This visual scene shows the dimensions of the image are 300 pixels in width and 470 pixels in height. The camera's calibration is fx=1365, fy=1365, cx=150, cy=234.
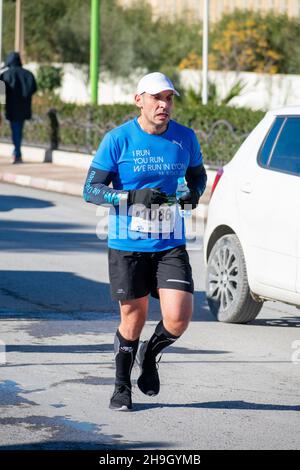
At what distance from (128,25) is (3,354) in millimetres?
47899

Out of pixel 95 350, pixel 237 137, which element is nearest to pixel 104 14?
pixel 237 137

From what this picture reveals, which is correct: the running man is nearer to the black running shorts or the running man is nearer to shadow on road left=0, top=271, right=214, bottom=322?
the black running shorts

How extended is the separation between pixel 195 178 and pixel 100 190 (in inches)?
25.0

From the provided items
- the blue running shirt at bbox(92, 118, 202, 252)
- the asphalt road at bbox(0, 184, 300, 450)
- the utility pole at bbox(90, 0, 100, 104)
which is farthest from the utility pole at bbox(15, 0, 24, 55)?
the blue running shirt at bbox(92, 118, 202, 252)

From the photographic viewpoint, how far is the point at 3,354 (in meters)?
8.73

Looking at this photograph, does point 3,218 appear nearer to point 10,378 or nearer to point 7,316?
point 7,316

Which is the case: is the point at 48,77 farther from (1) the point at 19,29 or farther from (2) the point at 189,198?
(2) the point at 189,198

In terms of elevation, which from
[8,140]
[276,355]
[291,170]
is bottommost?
[8,140]

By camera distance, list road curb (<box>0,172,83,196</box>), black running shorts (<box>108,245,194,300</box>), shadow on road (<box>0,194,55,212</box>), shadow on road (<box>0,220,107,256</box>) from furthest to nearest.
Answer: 1. road curb (<box>0,172,83,196</box>)
2. shadow on road (<box>0,194,55,212</box>)
3. shadow on road (<box>0,220,107,256</box>)
4. black running shorts (<box>108,245,194,300</box>)

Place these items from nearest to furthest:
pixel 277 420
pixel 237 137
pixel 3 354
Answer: pixel 277 420
pixel 3 354
pixel 237 137

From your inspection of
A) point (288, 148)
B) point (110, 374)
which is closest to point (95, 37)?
point (288, 148)

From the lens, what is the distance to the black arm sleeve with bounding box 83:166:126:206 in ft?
23.5

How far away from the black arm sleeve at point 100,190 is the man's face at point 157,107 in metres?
0.37

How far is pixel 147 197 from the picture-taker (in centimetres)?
714
